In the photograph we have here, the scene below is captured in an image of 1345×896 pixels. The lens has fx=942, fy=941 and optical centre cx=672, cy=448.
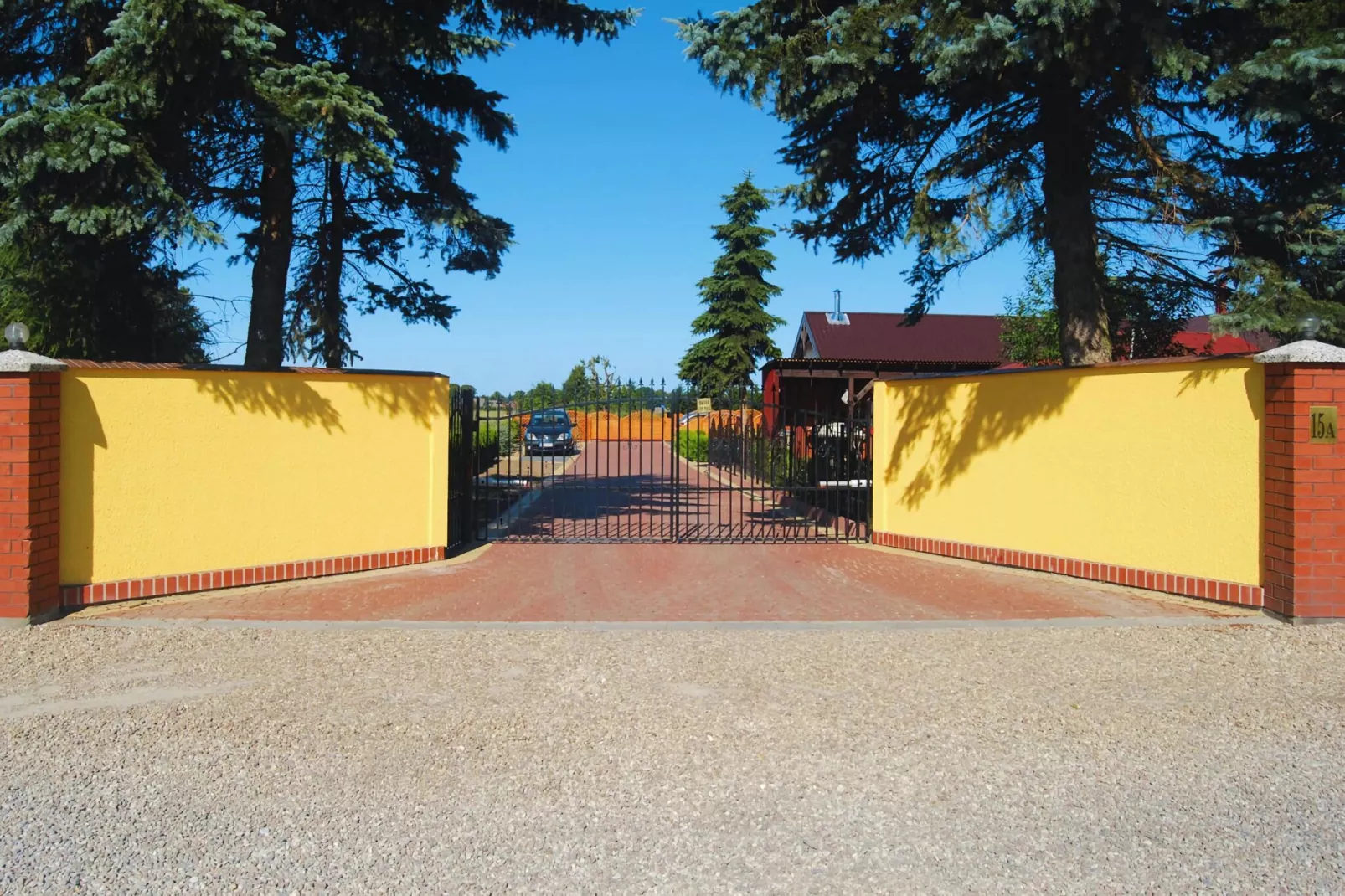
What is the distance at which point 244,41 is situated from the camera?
9000 mm

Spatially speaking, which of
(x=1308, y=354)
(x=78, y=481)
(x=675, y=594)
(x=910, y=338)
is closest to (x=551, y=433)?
(x=910, y=338)

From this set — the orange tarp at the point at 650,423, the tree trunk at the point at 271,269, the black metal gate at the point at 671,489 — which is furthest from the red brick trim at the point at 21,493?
the orange tarp at the point at 650,423

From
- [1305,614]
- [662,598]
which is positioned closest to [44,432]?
[662,598]

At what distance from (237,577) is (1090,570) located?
8.31 metres

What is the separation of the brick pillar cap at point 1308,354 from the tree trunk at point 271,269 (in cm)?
426

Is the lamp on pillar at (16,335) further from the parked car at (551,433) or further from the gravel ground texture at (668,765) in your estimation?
the parked car at (551,433)

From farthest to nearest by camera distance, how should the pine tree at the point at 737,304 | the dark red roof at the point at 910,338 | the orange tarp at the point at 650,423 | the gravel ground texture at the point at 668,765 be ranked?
the pine tree at the point at 737,304, the dark red roof at the point at 910,338, the orange tarp at the point at 650,423, the gravel ground texture at the point at 668,765

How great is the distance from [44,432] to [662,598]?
5.33 metres

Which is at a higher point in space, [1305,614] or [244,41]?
[244,41]

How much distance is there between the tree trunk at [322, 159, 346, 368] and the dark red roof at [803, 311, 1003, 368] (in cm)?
2627

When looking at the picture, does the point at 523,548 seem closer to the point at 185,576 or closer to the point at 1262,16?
the point at 185,576

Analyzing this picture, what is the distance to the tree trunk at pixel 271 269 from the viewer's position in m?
11.6

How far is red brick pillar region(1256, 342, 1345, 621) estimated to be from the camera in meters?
7.40

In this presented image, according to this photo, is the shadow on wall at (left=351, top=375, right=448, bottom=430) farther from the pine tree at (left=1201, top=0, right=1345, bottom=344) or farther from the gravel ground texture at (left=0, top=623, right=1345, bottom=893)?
the pine tree at (left=1201, top=0, right=1345, bottom=344)
